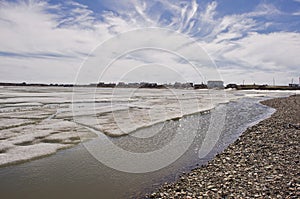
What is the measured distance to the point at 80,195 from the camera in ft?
21.8

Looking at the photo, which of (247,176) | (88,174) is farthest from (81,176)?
(247,176)

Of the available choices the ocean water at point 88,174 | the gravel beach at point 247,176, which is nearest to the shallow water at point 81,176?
the ocean water at point 88,174

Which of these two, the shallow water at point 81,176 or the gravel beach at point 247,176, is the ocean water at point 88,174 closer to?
the shallow water at point 81,176

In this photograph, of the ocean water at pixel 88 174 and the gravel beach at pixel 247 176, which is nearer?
the gravel beach at pixel 247 176

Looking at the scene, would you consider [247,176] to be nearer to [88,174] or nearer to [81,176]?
[88,174]

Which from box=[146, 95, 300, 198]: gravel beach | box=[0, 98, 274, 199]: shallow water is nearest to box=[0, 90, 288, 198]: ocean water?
box=[0, 98, 274, 199]: shallow water

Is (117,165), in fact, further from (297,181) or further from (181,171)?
(297,181)

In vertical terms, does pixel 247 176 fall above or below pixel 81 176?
above

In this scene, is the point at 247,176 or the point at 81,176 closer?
the point at 247,176

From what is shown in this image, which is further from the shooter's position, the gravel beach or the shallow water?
the shallow water

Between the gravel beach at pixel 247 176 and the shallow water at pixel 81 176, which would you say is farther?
the shallow water at pixel 81 176

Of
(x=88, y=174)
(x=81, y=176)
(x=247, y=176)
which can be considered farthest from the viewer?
(x=88, y=174)

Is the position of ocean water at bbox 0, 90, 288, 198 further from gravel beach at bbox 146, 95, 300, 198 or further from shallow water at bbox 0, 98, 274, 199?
gravel beach at bbox 146, 95, 300, 198

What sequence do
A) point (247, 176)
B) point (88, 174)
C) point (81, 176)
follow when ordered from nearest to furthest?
point (247, 176) → point (81, 176) → point (88, 174)
